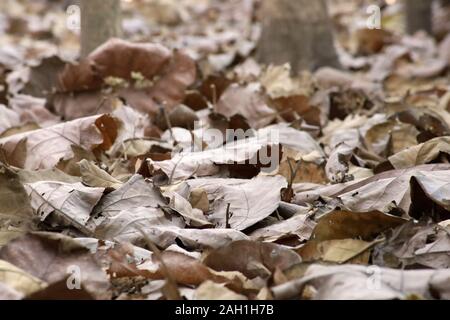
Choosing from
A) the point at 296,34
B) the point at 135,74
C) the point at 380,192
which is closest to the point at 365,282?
the point at 380,192

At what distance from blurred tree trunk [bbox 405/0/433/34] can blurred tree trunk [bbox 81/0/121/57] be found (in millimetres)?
4397

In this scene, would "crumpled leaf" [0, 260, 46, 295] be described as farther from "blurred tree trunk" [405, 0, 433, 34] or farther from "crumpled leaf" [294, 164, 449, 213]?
"blurred tree trunk" [405, 0, 433, 34]

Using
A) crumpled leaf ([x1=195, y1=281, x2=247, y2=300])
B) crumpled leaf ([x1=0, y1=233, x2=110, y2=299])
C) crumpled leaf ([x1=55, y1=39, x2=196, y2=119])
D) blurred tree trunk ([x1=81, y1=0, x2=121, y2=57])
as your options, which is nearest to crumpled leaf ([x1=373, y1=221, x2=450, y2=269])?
crumpled leaf ([x1=195, y1=281, x2=247, y2=300])

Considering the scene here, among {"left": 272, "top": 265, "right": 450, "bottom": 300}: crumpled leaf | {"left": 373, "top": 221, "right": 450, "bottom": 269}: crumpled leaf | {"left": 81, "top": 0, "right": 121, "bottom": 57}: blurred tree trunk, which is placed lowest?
{"left": 373, "top": 221, "right": 450, "bottom": 269}: crumpled leaf

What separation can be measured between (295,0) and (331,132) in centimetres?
195

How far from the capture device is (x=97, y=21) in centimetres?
367

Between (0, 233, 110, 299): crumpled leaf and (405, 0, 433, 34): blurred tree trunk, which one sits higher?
(405, 0, 433, 34): blurred tree trunk

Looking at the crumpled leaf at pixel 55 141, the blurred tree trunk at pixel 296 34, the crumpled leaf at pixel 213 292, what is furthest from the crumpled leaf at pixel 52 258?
the blurred tree trunk at pixel 296 34

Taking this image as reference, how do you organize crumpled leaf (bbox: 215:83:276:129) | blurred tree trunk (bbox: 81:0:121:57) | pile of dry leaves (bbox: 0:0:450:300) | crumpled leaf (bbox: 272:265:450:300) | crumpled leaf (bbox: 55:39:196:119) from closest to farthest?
crumpled leaf (bbox: 272:265:450:300)
pile of dry leaves (bbox: 0:0:450:300)
crumpled leaf (bbox: 215:83:276:129)
crumpled leaf (bbox: 55:39:196:119)
blurred tree trunk (bbox: 81:0:121:57)

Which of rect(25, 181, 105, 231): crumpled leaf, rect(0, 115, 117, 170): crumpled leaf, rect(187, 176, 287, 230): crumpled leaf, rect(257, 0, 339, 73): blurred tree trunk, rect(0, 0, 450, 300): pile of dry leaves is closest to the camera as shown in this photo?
rect(0, 0, 450, 300): pile of dry leaves

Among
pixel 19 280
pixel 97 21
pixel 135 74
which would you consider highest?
pixel 97 21

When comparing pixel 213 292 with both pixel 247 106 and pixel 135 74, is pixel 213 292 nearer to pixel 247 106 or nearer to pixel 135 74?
pixel 247 106

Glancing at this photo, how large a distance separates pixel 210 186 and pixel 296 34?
281 centimetres

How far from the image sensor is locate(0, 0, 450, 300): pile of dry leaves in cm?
155
